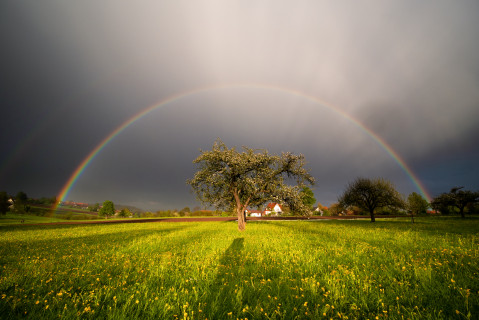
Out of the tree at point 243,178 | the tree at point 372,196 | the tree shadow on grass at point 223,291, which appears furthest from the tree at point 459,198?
the tree shadow on grass at point 223,291

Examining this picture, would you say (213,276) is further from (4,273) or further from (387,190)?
(387,190)

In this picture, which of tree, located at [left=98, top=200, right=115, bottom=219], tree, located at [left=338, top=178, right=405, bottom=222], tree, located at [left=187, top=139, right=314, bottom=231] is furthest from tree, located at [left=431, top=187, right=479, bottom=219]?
tree, located at [left=98, top=200, right=115, bottom=219]

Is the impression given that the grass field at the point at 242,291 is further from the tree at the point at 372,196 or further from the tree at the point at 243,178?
the tree at the point at 372,196

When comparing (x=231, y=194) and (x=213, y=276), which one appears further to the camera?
(x=231, y=194)

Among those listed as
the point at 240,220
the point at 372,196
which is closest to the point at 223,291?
the point at 240,220

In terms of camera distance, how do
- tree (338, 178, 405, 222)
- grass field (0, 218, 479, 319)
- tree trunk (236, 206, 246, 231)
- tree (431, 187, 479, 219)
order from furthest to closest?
tree (431, 187, 479, 219)
tree (338, 178, 405, 222)
tree trunk (236, 206, 246, 231)
grass field (0, 218, 479, 319)

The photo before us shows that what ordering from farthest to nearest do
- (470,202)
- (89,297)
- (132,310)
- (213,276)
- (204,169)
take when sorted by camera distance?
(470,202), (204,169), (213,276), (89,297), (132,310)

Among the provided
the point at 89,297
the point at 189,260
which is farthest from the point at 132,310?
the point at 189,260

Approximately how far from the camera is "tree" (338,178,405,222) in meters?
39.8

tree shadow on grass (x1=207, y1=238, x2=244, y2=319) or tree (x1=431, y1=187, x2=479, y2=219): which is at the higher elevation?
tree (x1=431, y1=187, x2=479, y2=219)

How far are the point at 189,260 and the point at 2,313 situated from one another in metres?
4.94

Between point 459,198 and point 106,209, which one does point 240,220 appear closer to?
point 459,198

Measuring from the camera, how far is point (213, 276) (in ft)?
19.1

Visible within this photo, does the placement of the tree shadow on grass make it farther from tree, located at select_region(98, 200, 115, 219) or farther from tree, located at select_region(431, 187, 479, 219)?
tree, located at select_region(98, 200, 115, 219)
